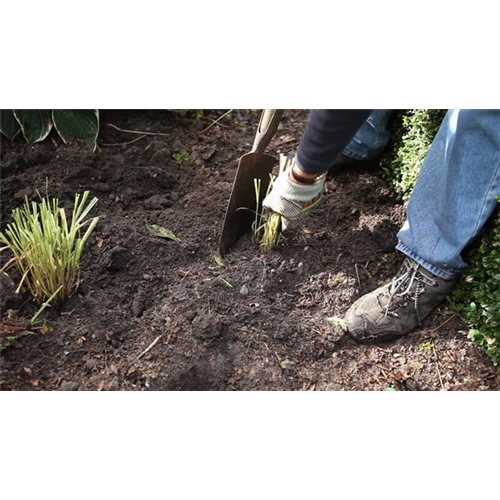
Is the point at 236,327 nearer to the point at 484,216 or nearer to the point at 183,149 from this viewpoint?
the point at 484,216

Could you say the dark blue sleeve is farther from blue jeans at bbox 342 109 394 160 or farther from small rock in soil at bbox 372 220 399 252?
blue jeans at bbox 342 109 394 160

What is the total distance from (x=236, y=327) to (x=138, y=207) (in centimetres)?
76

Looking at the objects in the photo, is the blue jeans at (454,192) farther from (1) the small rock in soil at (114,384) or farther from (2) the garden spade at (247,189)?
(1) the small rock in soil at (114,384)

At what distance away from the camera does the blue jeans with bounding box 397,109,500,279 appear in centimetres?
194

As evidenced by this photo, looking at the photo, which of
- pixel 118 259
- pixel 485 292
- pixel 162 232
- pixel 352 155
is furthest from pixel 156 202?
pixel 485 292

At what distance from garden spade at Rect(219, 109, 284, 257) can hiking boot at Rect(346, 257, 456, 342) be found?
55cm

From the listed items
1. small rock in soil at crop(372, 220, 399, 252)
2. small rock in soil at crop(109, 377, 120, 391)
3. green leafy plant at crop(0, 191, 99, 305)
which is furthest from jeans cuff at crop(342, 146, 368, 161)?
small rock in soil at crop(109, 377, 120, 391)

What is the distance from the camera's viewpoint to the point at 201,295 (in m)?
2.23

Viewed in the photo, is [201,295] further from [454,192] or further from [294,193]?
[454,192]

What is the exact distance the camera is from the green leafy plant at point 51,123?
2.76 m

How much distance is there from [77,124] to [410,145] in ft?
4.83

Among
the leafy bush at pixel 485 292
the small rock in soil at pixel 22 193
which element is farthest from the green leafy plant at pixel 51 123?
the leafy bush at pixel 485 292
